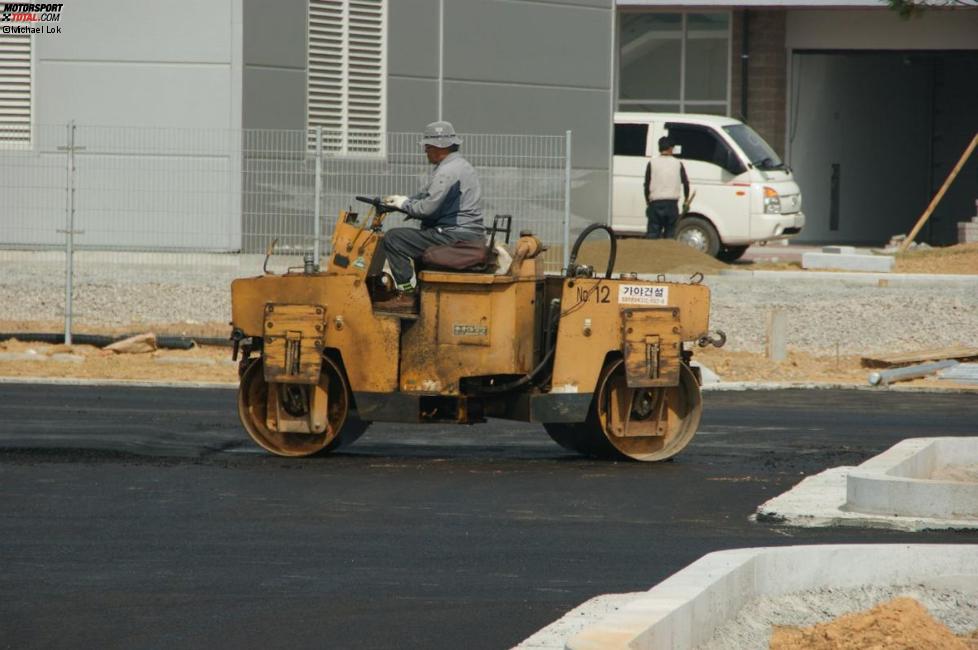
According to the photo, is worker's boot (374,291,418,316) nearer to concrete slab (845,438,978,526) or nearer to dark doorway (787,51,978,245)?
concrete slab (845,438,978,526)

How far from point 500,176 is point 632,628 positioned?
18.8 m

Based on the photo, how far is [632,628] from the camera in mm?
5984

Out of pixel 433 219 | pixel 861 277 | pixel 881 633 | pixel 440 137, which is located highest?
pixel 440 137

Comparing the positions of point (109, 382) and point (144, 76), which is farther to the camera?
point (144, 76)

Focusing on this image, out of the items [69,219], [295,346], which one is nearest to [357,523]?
[295,346]

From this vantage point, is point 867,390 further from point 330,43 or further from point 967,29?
point 967,29

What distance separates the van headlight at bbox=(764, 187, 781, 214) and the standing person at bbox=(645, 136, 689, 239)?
4.33 feet

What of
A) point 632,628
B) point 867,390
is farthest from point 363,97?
point 632,628

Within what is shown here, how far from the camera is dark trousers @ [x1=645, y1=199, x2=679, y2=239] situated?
27625 mm

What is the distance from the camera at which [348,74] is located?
1022 inches

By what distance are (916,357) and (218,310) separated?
8.08m

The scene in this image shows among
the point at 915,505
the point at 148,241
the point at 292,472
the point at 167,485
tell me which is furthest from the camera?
the point at 148,241

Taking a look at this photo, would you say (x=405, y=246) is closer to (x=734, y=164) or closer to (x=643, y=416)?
(x=643, y=416)

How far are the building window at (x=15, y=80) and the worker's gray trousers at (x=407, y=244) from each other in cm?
1251
